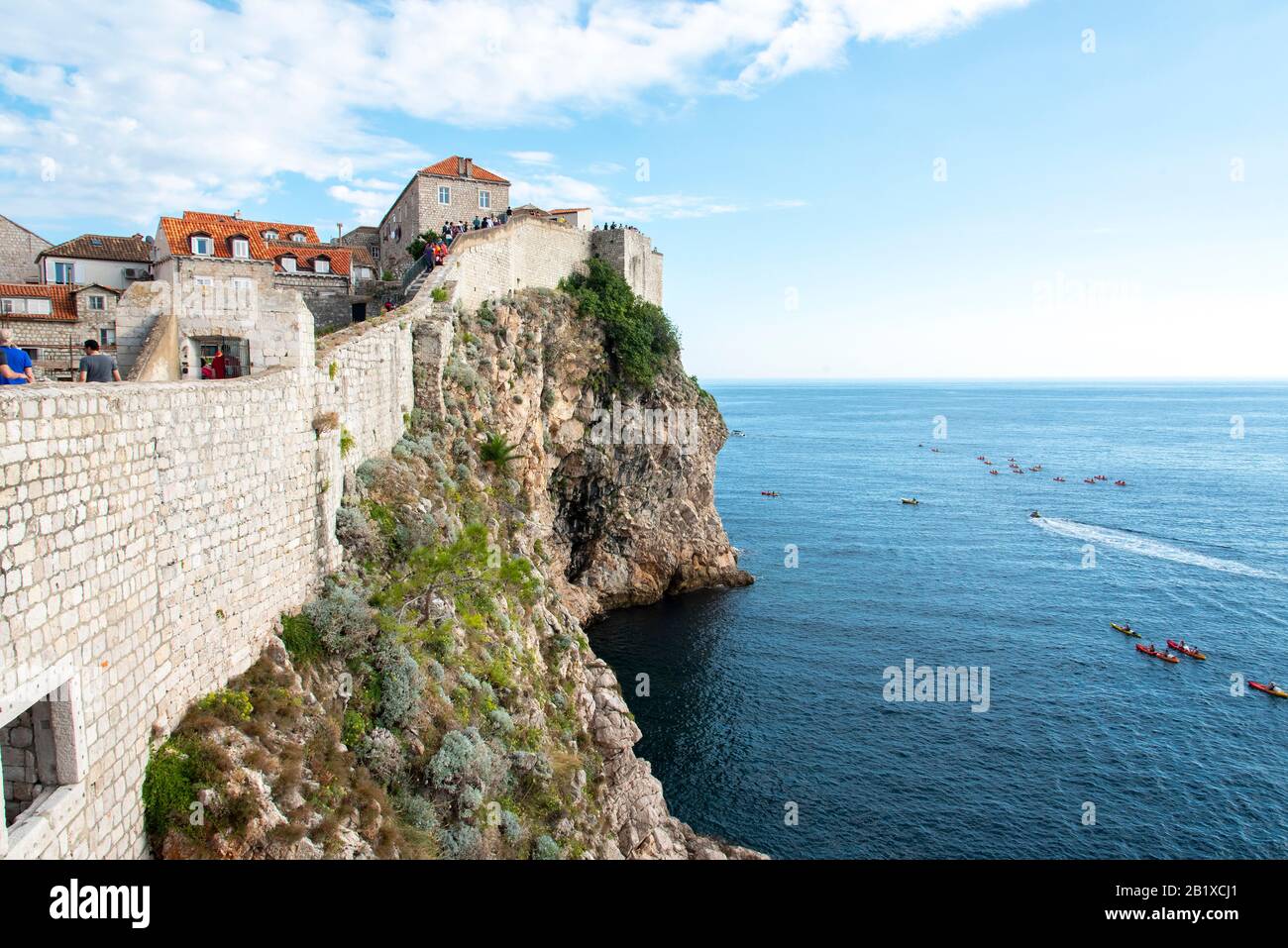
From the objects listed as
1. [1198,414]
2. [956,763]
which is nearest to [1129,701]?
[956,763]

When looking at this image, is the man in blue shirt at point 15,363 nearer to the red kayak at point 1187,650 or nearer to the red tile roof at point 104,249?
the red tile roof at point 104,249

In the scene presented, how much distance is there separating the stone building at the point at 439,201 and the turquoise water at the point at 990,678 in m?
22.8

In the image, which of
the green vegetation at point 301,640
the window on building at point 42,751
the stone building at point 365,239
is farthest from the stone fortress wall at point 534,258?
the window on building at point 42,751

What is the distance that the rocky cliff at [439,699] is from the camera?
9.30 m

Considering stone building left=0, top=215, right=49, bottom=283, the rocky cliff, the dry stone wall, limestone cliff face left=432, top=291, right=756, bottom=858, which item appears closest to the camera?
the dry stone wall

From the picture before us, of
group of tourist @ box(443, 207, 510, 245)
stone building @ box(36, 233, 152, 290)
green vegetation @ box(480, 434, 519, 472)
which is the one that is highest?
group of tourist @ box(443, 207, 510, 245)

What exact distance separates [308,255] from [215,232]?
3.27m

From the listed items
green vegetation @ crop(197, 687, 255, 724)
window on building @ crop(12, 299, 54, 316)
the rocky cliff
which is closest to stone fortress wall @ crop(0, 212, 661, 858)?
green vegetation @ crop(197, 687, 255, 724)

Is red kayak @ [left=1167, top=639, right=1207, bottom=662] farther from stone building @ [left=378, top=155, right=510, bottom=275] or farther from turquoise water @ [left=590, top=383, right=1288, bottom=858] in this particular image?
stone building @ [left=378, top=155, right=510, bottom=275]

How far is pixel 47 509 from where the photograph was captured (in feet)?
20.9

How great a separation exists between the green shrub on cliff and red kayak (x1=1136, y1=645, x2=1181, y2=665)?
1150 inches

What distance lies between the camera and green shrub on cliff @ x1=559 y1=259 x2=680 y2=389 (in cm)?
4369
